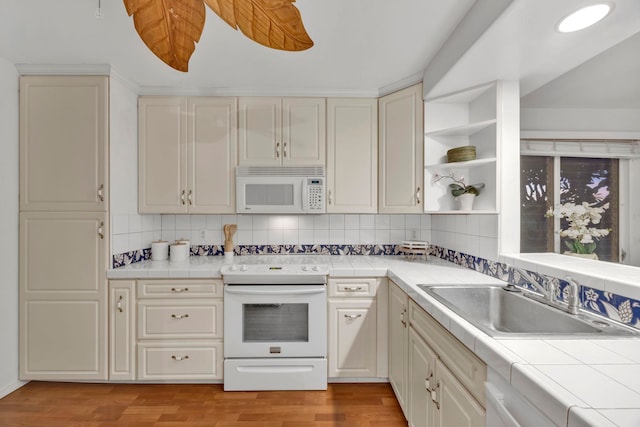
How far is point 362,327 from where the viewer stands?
2381 mm

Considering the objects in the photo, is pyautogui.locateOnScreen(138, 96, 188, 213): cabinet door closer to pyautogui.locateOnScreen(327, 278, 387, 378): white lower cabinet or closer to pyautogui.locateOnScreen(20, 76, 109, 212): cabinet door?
pyautogui.locateOnScreen(20, 76, 109, 212): cabinet door

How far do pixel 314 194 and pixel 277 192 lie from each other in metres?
0.30

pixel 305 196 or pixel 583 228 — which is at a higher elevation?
pixel 305 196

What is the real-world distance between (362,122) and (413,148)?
0.48 m

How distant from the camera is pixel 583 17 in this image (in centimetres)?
132

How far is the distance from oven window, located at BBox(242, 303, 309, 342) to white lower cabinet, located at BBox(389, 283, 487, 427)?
2.06 feet

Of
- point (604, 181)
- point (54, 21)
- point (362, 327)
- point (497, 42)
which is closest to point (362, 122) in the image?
point (497, 42)

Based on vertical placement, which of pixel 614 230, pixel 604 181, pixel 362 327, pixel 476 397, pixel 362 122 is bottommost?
pixel 362 327

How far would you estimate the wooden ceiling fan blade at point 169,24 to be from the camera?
124 centimetres

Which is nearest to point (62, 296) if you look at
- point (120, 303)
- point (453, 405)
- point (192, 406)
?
point (120, 303)

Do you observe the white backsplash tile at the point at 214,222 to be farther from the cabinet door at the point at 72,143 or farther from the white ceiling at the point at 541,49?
the white ceiling at the point at 541,49

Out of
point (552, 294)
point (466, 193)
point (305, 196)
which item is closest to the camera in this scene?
point (552, 294)

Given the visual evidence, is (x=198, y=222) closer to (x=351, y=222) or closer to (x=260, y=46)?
(x=351, y=222)

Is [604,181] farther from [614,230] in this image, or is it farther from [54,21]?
[54,21]
